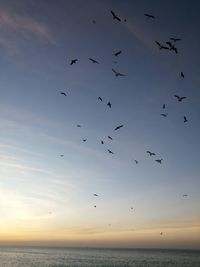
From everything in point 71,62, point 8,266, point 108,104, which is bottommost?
point 8,266

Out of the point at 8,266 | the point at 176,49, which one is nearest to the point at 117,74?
the point at 176,49

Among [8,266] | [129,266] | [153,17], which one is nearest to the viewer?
[153,17]

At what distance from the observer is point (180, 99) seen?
28.7 metres

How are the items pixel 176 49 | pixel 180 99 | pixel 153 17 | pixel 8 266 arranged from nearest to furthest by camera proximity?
pixel 153 17 → pixel 176 49 → pixel 180 99 → pixel 8 266

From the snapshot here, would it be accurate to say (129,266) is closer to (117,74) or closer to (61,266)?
(61,266)

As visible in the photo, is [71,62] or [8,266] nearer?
[71,62]

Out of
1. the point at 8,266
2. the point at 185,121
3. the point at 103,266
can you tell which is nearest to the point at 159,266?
the point at 103,266

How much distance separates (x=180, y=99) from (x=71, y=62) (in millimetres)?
9083

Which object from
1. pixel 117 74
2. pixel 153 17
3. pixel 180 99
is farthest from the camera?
pixel 180 99

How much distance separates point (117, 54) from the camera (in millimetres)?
24172

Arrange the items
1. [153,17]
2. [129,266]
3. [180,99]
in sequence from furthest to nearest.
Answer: [129,266] < [180,99] < [153,17]

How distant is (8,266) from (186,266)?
4202 centimetres

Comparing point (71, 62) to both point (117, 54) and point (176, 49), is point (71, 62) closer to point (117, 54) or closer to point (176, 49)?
point (117, 54)

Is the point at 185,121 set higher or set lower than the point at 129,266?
higher
